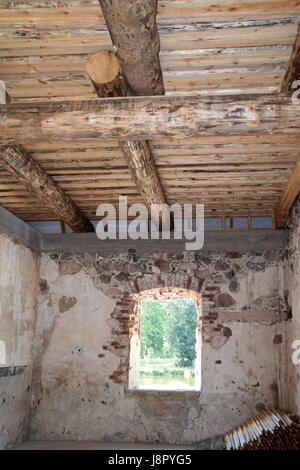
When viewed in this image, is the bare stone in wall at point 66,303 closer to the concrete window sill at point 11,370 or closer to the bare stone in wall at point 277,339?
the concrete window sill at point 11,370

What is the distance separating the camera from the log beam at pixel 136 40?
7.60 feet

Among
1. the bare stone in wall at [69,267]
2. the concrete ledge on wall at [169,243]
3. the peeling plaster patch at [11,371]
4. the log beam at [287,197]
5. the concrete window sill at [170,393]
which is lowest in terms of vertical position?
the concrete window sill at [170,393]

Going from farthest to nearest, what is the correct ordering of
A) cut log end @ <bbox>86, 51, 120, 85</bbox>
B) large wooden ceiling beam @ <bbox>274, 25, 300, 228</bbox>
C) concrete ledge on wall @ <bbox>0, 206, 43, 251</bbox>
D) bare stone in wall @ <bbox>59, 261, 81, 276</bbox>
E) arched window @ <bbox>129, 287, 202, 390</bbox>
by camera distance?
arched window @ <bbox>129, 287, 202, 390</bbox> < bare stone in wall @ <bbox>59, 261, 81, 276</bbox> < concrete ledge on wall @ <bbox>0, 206, 43, 251</bbox> < large wooden ceiling beam @ <bbox>274, 25, 300, 228</bbox> < cut log end @ <bbox>86, 51, 120, 85</bbox>

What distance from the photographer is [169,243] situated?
614cm

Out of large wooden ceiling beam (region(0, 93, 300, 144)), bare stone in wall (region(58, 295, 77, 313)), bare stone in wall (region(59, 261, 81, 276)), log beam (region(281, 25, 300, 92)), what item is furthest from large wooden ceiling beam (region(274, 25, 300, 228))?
bare stone in wall (region(58, 295, 77, 313))

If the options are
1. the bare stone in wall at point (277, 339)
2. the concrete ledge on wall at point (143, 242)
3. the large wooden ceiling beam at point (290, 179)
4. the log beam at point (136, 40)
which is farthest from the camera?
the concrete ledge on wall at point (143, 242)

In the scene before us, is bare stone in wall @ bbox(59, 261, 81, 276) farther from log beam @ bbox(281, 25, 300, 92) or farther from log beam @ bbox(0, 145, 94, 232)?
log beam @ bbox(281, 25, 300, 92)

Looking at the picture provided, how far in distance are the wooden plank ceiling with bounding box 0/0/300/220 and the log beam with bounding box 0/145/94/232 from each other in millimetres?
115

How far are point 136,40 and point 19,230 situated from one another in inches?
144

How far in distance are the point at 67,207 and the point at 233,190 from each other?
2074mm

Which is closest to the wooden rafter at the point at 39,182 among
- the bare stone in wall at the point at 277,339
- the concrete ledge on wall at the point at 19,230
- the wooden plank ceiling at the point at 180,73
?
the wooden plank ceiling at the point at 180,73

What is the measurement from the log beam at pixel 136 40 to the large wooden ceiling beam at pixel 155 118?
126 mm

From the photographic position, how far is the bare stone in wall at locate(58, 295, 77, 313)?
20.0ft

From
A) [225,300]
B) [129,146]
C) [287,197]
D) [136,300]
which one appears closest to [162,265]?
[136,300]
